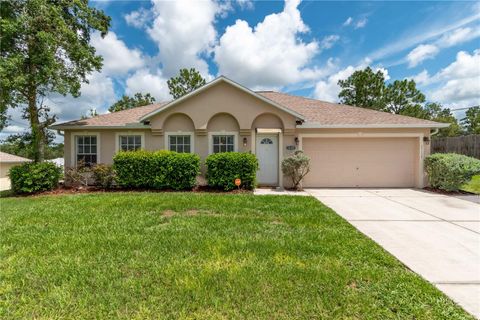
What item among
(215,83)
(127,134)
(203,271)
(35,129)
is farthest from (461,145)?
(35,129)

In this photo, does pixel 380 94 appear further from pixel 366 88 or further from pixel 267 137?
pixel 267 137

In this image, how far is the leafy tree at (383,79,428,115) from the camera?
1032 inches

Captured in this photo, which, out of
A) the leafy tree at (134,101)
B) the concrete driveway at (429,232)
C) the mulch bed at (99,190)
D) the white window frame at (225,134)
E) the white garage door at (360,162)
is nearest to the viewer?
the concrete driveway at (429,232)

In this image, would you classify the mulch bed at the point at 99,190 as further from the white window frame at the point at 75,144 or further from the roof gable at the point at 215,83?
the roof gable at the point at 215,83

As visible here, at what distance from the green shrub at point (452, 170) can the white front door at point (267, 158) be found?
264 inches

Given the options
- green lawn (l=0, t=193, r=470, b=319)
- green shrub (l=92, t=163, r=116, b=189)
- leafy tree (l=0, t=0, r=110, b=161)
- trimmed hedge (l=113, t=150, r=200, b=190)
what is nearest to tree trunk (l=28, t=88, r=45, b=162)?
leafy tree (l=0, t=0, r=110, b=161)

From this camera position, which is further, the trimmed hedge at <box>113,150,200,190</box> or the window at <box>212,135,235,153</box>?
the window at <box>212,135,235,153</box>

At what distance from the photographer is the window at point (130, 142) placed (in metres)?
11.6

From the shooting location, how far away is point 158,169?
9.99m

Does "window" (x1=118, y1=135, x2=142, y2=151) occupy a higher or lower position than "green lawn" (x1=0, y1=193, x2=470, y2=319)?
higher

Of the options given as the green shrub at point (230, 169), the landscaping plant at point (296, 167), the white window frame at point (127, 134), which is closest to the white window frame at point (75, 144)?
the white window frame at point (127, 134)

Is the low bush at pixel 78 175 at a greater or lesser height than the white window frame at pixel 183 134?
lesser

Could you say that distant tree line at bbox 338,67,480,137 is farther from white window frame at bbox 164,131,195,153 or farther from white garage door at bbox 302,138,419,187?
white window frame at bbox 164,131,195,153

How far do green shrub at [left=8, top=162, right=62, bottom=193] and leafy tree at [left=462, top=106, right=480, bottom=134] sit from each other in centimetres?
5220
